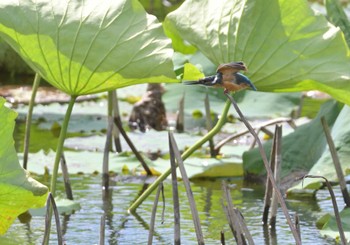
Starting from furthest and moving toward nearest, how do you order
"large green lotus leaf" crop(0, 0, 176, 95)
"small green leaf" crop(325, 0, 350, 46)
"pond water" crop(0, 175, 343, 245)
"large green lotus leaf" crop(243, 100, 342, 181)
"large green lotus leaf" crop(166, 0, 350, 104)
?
"large green lotus leaf" crop(243, 100, 342, 181) → "small green leaf" crop(325, 0, 350, 46) → "pond water" crop(0, 175, 343, 245) → "large green lotus leaf" crop(166, 0, 350, 104) → "large green lotus leaf" crop(0, 0, 176, 95)

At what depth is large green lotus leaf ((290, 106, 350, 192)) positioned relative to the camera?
12.6 feet

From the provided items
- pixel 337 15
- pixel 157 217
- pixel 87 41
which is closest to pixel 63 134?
pixel 87 41

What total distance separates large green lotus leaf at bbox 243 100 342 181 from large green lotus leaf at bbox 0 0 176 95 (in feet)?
4.47

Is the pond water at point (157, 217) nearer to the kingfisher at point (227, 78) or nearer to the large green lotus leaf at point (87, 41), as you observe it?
the large green lotus leaf at point (87, 41)

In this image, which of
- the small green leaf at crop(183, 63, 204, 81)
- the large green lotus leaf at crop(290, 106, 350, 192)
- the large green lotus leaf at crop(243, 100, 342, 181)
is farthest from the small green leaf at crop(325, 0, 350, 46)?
the small green leaf at crop(183, 63, 204, 81)

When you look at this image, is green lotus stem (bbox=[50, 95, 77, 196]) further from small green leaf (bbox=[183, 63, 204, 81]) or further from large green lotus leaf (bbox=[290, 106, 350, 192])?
large green lotus leaf (bbox=[290, 106, 350, 192])

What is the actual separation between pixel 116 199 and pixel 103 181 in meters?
0.14

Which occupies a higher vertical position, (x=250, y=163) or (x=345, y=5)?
(x=345, y=5)

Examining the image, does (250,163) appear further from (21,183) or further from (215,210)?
(21,183)

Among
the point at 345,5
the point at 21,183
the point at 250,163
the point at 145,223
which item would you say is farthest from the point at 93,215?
the point at 345,5

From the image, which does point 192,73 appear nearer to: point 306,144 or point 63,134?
point 63,134

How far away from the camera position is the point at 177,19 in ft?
11.1

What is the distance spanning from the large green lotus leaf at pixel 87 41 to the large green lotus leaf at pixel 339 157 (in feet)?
3.44

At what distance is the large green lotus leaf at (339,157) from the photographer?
12.6 ft
